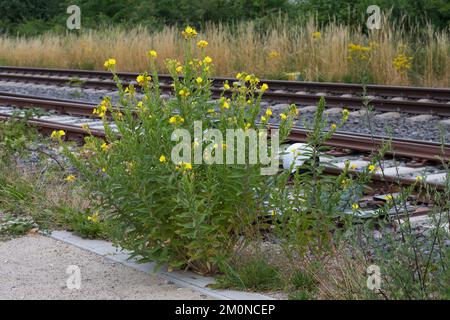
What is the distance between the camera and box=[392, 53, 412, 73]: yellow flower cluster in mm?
16938

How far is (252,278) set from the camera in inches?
224

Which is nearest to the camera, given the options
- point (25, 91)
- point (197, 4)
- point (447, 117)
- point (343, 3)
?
point (447, 117)

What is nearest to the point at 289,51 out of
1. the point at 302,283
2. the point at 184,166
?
the point at 184,166

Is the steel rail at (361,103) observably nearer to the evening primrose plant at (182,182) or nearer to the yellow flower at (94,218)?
the yellow flower at (94,218)

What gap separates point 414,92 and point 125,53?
10196mm

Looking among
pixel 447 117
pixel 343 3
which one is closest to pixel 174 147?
pixel 447 117

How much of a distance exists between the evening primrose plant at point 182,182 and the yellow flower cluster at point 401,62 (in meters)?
11.2

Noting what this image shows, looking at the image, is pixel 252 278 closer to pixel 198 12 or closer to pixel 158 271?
pixel 158 271

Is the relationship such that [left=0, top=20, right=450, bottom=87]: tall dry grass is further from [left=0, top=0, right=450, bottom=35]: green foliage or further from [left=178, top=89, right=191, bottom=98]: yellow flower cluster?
[left=178, top=89, right=191, bottom=98]: yellow flower cluster

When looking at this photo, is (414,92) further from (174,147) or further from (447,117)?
(174,147)

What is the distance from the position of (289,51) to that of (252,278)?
14.4 meters

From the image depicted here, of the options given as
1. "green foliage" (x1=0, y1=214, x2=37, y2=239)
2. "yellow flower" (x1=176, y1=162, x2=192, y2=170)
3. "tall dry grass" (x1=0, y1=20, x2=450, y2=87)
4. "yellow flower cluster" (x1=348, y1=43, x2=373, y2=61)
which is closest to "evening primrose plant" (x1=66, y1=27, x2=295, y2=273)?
"yellow flower" (x1=176, y1=162, x2=192, y2=170)

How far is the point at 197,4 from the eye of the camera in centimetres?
3303

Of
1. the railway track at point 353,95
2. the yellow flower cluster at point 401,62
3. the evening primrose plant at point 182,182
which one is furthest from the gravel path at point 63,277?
the yellow flower cluster at point 401,62
